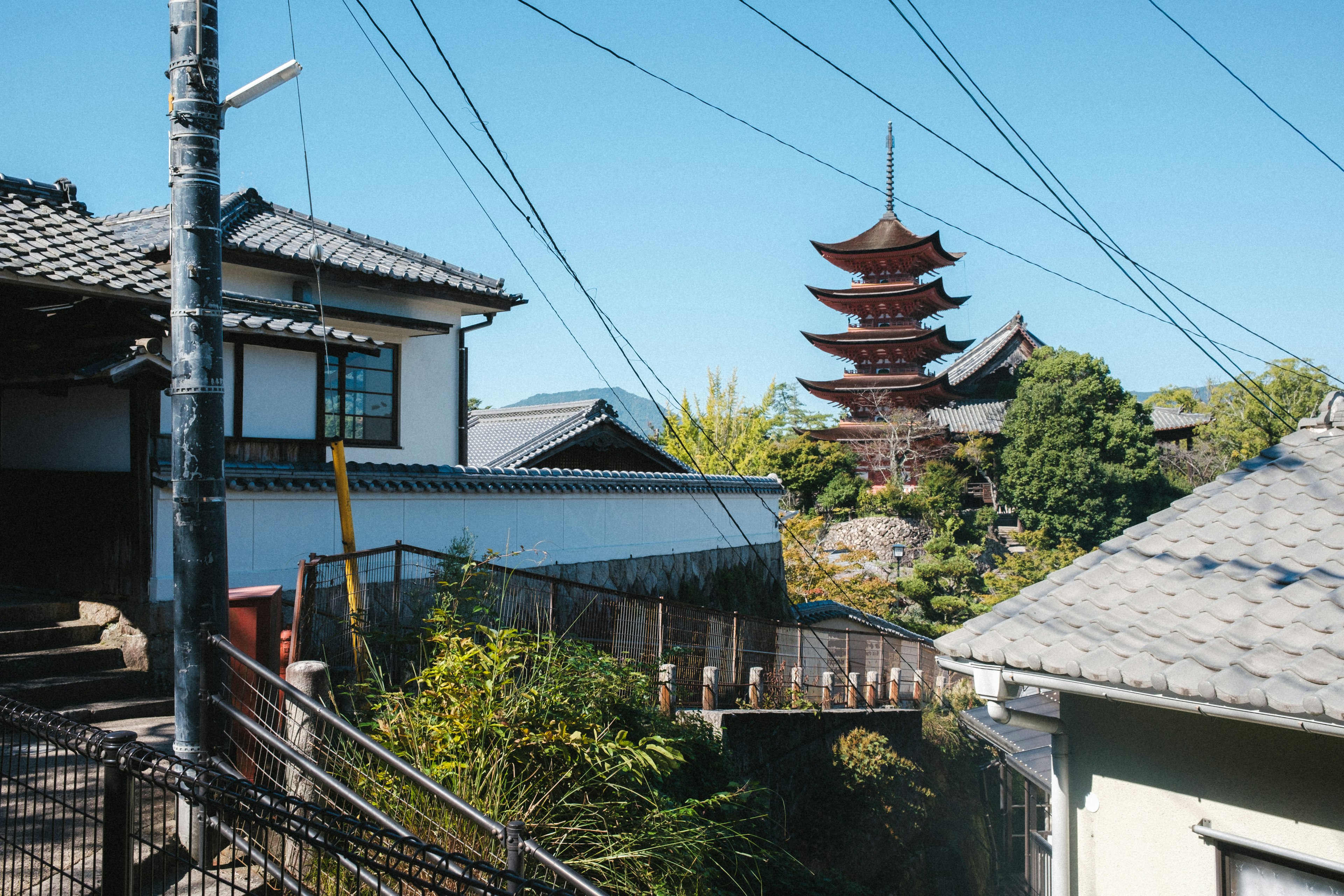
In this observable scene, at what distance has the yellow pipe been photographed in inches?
270

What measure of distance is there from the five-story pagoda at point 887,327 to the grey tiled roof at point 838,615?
60.6ft

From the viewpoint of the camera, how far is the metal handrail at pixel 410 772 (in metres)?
2.97

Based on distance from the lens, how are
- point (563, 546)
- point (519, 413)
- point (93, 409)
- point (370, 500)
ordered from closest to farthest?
1. point (93, 409)
2. point (370, 500)
3. point (563, 546)
4. point (519, 413)

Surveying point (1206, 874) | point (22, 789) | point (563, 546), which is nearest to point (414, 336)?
point (563, 546)

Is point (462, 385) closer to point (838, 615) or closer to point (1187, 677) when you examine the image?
point (838, 615)

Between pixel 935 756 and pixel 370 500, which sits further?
pixel 935 756

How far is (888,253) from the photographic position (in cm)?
4103

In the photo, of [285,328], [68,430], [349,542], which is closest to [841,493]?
[285,328]

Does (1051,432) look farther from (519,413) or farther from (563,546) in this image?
(563,546)

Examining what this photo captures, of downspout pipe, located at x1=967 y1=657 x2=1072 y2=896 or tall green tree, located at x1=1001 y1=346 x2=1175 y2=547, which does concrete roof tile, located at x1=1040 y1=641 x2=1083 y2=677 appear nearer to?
downspout pipe, located at x1=967 y1=657 x2=1072 y2=896

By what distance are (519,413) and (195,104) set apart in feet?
60.3

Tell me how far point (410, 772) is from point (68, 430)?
269 inches

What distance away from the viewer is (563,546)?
12.7m

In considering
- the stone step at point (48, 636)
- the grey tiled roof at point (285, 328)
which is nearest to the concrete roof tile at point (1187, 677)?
the grey tiled roof at point (285, 328)
